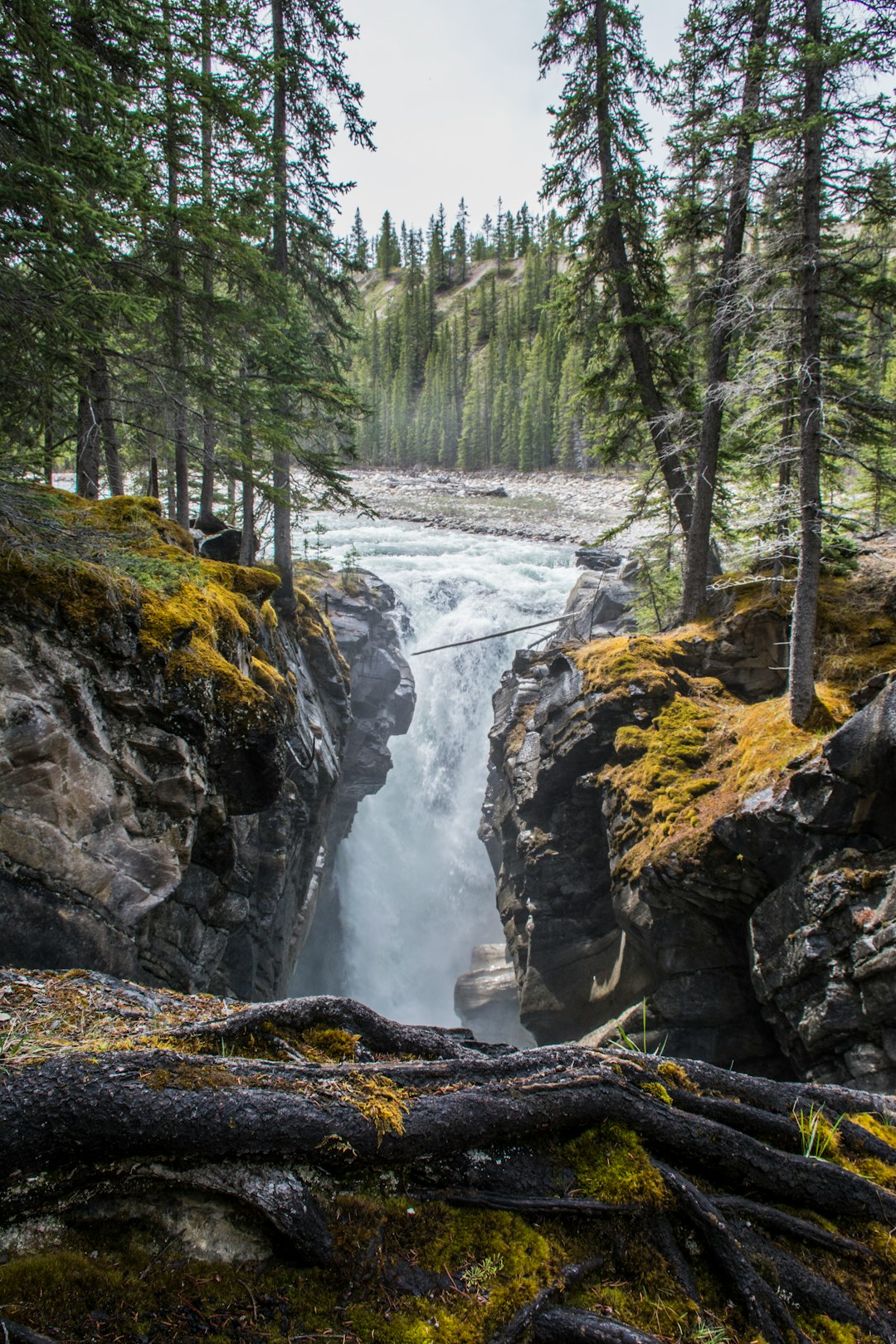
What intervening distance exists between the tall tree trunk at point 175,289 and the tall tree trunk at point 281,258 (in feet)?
6.78

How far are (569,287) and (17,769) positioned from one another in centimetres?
1669

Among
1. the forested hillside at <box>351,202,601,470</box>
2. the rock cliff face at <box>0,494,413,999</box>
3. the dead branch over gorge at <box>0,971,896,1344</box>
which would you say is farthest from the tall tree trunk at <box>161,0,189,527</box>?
the forested hillside at <box>351,202,601,470</box>

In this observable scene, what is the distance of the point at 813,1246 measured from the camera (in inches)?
123

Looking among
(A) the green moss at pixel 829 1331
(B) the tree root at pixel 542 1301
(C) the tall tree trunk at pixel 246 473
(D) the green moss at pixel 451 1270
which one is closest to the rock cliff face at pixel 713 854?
(A) the green moss at pixel 829 1331

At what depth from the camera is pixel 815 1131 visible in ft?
11.8

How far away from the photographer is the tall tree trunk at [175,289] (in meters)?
8.93

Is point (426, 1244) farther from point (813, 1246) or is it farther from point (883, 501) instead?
point (883, 501)

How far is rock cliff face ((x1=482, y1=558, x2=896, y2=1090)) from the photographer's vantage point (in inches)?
304


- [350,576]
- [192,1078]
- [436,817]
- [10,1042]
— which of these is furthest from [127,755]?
[350,576]

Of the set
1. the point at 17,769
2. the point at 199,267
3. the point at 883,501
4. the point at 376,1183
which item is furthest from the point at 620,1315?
the point at 883,501

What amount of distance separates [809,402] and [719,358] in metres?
5.32

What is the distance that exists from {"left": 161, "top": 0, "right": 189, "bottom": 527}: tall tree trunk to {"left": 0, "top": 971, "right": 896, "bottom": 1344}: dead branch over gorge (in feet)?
30.4

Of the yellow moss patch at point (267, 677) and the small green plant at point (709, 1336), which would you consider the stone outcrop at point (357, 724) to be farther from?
the small green plant at point (709, 1336)

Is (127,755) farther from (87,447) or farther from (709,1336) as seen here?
(709,1336)
